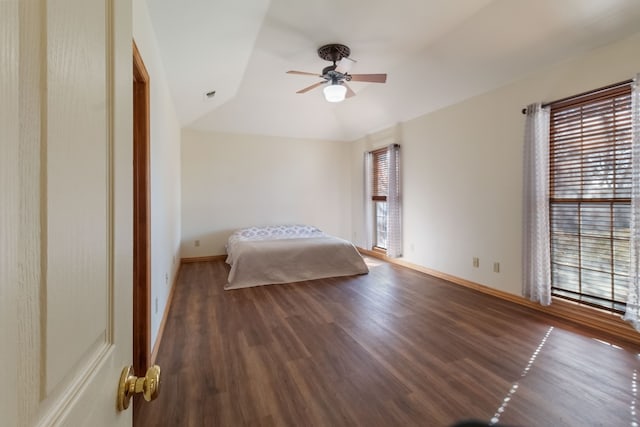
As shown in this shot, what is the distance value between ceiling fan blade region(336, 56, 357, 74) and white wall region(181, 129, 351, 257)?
2.95 meters

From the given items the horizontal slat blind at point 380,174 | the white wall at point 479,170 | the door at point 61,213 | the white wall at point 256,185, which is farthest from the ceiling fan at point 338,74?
the white wall at point 256,185

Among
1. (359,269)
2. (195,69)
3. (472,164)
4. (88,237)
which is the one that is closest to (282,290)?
(359,269)

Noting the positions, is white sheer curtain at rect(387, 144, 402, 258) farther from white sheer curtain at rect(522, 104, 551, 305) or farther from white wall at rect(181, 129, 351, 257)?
white sheer curtain at rect(522, 104, 551, 305)

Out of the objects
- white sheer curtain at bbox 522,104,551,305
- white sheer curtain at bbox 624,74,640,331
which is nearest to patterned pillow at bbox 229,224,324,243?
white sheer curtain at bbox 522,104,551,305

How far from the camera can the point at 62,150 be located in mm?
358

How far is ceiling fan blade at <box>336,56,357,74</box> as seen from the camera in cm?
288

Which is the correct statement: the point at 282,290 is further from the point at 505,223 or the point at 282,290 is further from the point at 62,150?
the point at 62,150

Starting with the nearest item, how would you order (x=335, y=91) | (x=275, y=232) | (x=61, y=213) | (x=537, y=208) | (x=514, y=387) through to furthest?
(x=61, y=213), (x=514, y=387), (x=537, y=208), (x=335, y=91), (x=275, y=232)

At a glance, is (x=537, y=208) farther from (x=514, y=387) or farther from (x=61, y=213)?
(x=61, y=213)

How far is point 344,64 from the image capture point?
292cm

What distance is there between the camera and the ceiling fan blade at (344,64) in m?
2.88

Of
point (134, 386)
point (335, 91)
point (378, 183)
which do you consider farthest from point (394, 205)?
point (134, 386)

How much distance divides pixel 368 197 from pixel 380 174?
20.2 inches

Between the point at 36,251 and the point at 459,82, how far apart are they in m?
3.99
